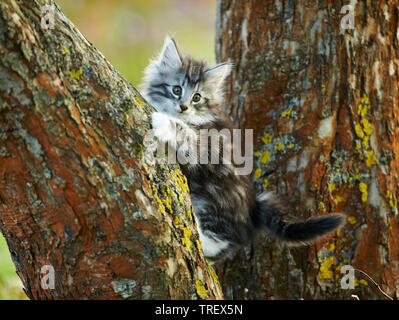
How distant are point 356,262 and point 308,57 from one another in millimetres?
1168

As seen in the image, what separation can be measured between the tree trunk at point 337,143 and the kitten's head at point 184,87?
1.83 feet

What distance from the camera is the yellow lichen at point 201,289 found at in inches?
65.9

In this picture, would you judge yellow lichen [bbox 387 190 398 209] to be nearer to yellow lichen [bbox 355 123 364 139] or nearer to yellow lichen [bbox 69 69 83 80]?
yellow lichen [bbox 355 123 364 139]

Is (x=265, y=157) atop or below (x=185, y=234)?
atop

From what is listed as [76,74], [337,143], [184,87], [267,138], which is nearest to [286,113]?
[267,138]

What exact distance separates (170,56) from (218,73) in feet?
1.34

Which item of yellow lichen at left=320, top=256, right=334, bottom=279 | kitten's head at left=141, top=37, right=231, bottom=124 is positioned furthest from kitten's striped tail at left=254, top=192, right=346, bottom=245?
kitten's head at left=141, top=37, right=231, bottom=124

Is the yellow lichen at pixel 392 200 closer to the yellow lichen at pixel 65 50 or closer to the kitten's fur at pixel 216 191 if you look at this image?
the kitten's fur at pixel 216 191

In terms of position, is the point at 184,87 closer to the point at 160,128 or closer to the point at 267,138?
the point at 267,138

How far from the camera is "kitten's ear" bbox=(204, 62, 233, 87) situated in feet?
9.27

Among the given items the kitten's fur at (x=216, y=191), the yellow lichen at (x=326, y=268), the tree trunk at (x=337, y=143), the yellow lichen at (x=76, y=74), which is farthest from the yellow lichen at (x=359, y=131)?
the yellow lichen at (x=76, y=74)

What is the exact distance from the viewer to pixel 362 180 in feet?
8.21

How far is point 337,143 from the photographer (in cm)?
252

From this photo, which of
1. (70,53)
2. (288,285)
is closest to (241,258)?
(288,285)
